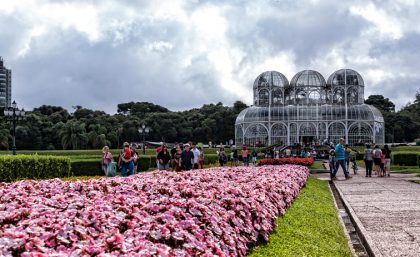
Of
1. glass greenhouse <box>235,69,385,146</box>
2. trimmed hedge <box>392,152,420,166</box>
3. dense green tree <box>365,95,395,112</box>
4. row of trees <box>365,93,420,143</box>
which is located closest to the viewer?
trimmed hedge <box>392,152,420,166</box>

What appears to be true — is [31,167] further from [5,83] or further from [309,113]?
[5,83]

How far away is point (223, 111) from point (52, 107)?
2890cm

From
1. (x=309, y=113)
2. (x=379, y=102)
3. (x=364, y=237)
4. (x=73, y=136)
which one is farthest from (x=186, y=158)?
(x=379, y=102)

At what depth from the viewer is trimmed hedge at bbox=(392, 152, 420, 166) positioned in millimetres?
36500

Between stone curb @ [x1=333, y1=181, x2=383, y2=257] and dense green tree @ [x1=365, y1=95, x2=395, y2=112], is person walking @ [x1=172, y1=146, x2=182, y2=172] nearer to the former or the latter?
stone curb @ [x1=333, y1=181, x2=383, y2=257]

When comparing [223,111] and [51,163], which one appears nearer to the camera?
[51,163]

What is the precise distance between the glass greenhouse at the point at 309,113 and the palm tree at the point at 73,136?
1695 cm

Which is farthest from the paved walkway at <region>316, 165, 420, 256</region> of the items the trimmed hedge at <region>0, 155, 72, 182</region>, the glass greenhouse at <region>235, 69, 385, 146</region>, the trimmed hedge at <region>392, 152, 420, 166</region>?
the glass greenhouse at <region>235, 69, 385, 146</region>

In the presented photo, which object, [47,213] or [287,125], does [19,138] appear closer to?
[287,125]

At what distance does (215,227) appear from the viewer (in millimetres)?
5559

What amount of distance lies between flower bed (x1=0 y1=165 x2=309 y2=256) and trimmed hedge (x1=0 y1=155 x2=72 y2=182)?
12394 mm

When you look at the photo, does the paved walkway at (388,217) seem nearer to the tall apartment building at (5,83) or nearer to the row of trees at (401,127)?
the row of trees at (401,127)

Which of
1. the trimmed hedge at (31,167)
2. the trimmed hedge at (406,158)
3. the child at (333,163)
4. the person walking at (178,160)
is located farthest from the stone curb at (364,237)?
the trimmed hedge at (406,158)

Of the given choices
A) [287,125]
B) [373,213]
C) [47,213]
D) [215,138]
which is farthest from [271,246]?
[215,138]
